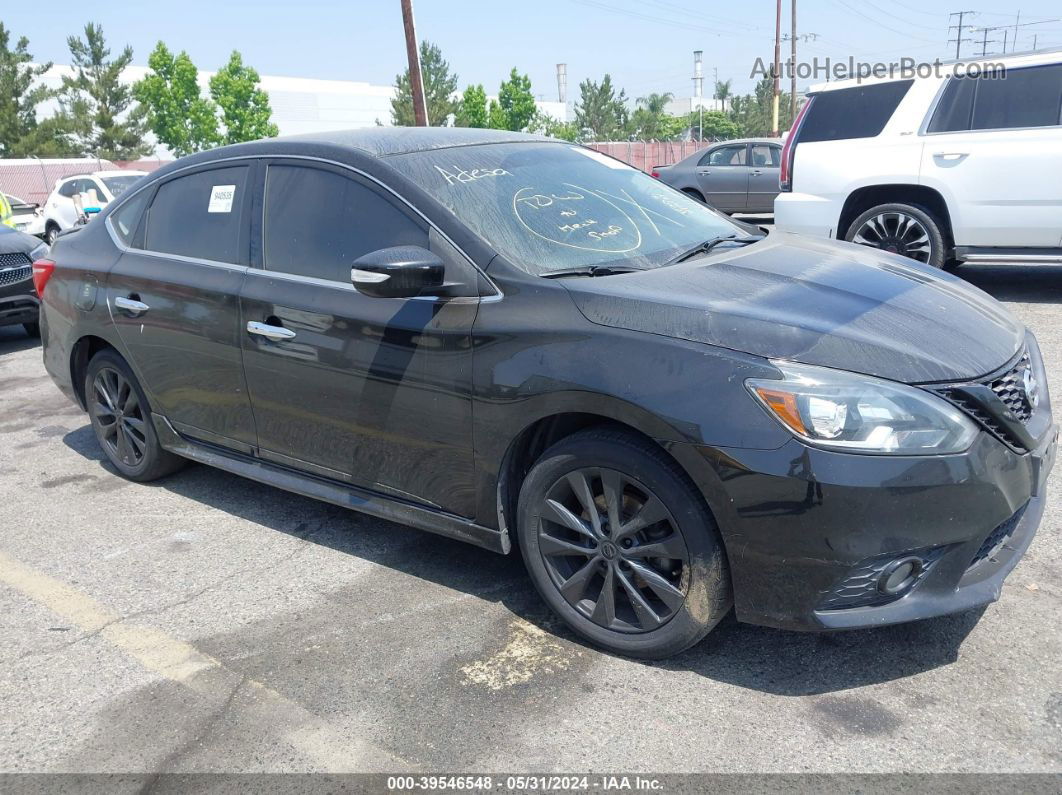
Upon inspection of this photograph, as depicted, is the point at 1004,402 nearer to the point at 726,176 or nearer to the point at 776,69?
the point at 726,176

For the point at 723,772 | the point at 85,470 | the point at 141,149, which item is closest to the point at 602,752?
the point at 723,772

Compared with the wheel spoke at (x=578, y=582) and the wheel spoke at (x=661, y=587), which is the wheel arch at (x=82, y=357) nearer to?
the wheel spoke at (x=578, y=582)

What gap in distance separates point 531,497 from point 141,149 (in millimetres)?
60635

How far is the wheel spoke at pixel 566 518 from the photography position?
2988 mm

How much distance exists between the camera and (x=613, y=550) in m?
2.94

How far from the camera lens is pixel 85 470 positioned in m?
5.27

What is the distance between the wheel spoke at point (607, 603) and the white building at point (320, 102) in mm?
75861

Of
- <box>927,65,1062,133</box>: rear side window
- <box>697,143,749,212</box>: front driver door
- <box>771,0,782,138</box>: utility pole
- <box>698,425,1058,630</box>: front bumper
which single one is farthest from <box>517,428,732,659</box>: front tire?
<box>771,0,782,138</box>: utility pole

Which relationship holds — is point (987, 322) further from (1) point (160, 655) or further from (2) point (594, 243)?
(1) point (160, 655)

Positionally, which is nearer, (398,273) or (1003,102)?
(398,273)

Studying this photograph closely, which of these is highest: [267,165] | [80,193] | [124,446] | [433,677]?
[267,165]

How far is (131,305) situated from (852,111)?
6380 mm

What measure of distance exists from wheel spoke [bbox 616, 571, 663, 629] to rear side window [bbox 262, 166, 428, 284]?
54.5 inches

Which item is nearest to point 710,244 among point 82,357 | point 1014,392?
point 1014,392
